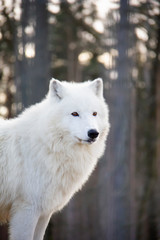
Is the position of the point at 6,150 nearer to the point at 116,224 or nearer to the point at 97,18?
the point at 116,224

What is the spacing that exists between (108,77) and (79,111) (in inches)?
249

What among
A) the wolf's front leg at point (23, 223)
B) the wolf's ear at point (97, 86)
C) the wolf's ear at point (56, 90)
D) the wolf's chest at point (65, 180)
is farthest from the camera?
the wolf's ear at point (97, 86)

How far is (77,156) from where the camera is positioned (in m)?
3.95

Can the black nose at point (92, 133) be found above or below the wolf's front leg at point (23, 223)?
above

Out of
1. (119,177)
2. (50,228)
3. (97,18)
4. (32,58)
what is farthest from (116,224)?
(97,18)

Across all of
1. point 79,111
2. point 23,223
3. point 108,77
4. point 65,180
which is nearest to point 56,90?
point 79,111

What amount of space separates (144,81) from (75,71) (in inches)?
162

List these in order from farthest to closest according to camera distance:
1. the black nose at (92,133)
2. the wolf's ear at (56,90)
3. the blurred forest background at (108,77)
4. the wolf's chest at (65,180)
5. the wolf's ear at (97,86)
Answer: the blurred forest background at (108,77) → the wolf's ear at (97,86) → the wolf's ear at (56,90) → the wolf's chest at (65,180) → the black nose at (92,133)

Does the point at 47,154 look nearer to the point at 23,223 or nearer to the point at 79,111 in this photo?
the point at 79,111

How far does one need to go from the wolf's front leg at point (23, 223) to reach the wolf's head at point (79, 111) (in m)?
1.08

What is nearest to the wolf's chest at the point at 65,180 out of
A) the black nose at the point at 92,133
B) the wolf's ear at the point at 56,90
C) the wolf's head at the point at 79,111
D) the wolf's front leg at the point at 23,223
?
the wolf's front leg at the point at 23,223

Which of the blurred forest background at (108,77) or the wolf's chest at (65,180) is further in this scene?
the blurred forest background at (108,77)

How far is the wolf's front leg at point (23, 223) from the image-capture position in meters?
3.68

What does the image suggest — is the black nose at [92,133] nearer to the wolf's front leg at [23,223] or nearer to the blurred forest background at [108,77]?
the wolf's front leg at [23,223]
